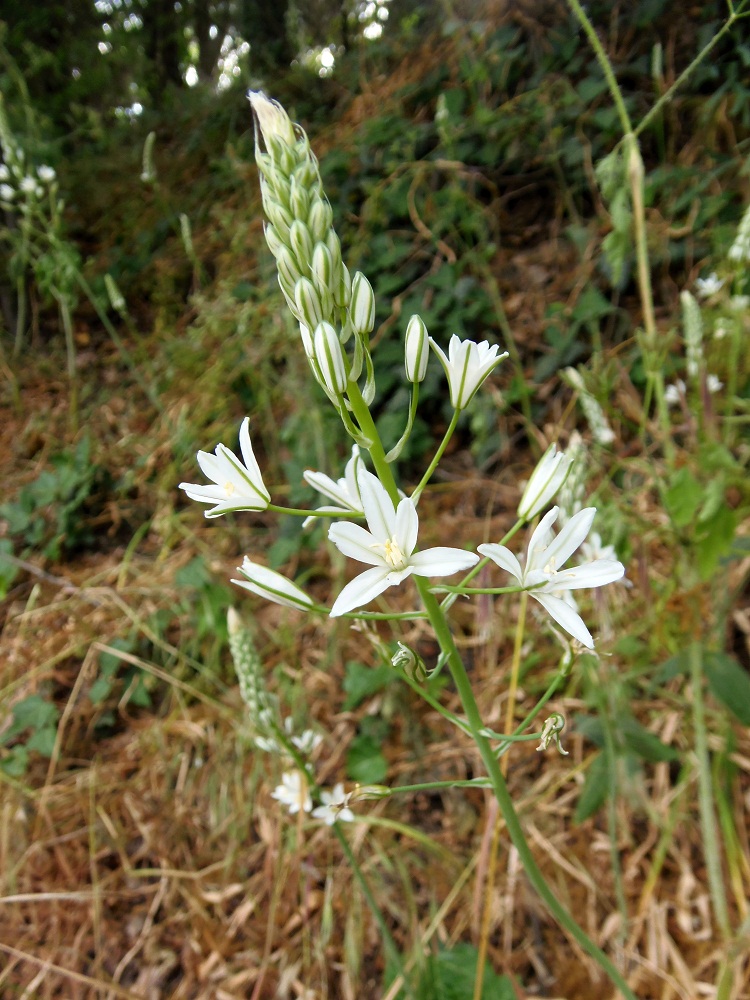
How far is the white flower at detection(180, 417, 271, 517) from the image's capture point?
1043mm

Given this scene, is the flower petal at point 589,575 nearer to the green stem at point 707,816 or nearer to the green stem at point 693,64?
the green stem at point 707,816

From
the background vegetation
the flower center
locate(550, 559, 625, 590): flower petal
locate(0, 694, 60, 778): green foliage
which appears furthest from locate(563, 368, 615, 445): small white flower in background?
locate(0, 694, 60, 778): green foliage

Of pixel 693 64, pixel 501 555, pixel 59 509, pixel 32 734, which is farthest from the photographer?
pixel 59 509

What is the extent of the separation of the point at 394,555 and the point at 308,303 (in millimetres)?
389

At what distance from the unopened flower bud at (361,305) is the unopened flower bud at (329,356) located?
0.08 metres

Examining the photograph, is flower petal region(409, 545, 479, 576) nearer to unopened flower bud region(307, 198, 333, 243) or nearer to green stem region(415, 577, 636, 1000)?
green stem region(415, 577, 636, 1000)

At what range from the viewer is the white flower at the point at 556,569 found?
0.90 metres

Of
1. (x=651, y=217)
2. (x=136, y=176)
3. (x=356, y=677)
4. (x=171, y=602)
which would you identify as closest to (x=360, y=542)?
(x=356, y=677)

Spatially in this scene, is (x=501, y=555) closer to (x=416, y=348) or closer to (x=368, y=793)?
(x=416, y=348)

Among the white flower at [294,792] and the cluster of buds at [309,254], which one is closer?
the cluster of buds at [309,254]

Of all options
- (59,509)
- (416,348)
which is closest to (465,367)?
(416,348)

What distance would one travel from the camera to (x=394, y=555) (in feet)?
3.17

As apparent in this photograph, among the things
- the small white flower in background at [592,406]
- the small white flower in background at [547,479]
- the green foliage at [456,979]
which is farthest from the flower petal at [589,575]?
the green foliage at [456,979]

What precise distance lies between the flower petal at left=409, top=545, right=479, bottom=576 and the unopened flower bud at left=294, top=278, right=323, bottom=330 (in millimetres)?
381
